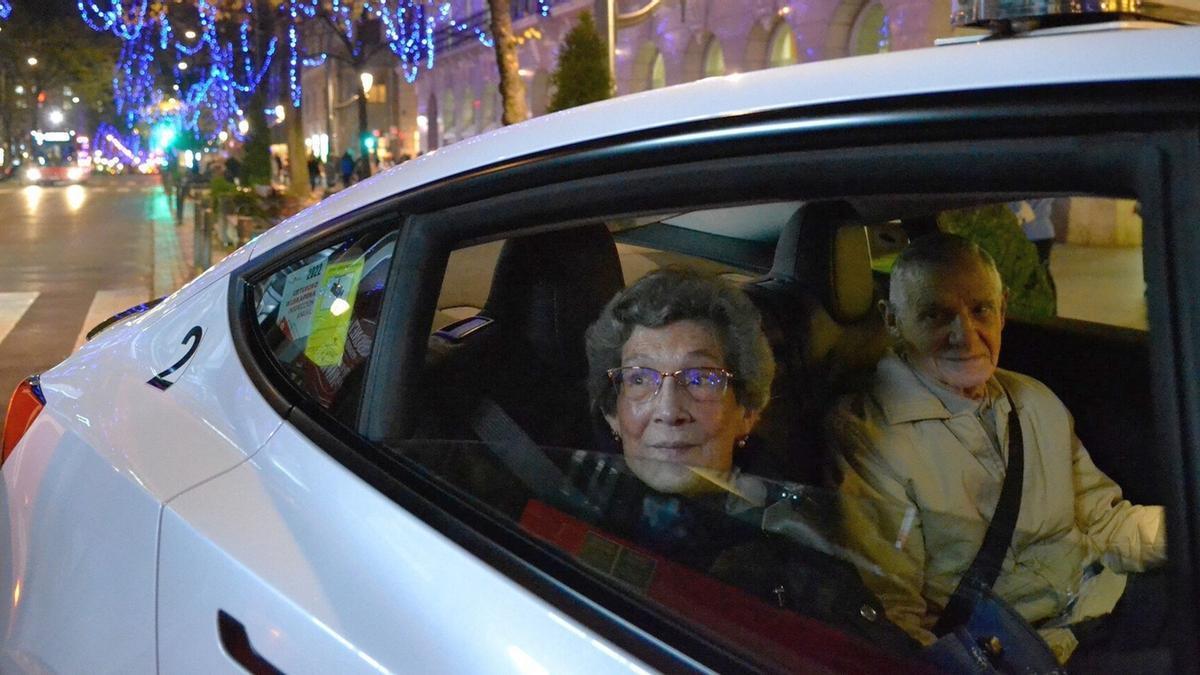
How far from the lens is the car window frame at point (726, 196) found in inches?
47.8

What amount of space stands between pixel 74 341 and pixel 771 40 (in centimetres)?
1536

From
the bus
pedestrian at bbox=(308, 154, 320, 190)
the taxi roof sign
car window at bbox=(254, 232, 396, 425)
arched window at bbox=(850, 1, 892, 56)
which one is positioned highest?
arched window at bbox=(850, 1, 892, 56)

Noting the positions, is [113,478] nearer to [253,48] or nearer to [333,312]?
[333,312]

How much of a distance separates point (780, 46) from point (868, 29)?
2966mm

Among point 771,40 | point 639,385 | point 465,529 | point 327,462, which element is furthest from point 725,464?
point 771,40

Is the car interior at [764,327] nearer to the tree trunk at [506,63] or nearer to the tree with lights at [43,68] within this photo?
the tree trunk at [506,63]

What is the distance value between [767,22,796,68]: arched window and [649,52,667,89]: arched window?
4.60 metres

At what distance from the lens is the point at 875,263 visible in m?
2.84

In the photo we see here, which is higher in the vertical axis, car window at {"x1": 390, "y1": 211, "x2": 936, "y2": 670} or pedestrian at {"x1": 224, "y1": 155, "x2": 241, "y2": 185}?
car window at {"x1": 390, "y1": 211, "x2": 936, "y2": 670}

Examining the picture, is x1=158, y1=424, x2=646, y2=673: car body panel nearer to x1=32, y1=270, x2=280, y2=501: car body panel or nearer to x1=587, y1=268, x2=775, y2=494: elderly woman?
x1=32, y1=270, x2=280, y2=501: car body panel

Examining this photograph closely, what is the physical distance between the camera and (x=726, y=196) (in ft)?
5.20

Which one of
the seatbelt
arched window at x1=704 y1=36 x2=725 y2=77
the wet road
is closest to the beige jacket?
the seatbelt

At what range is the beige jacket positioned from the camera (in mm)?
1761

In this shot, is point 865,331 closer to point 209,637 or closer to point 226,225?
point 209,637
